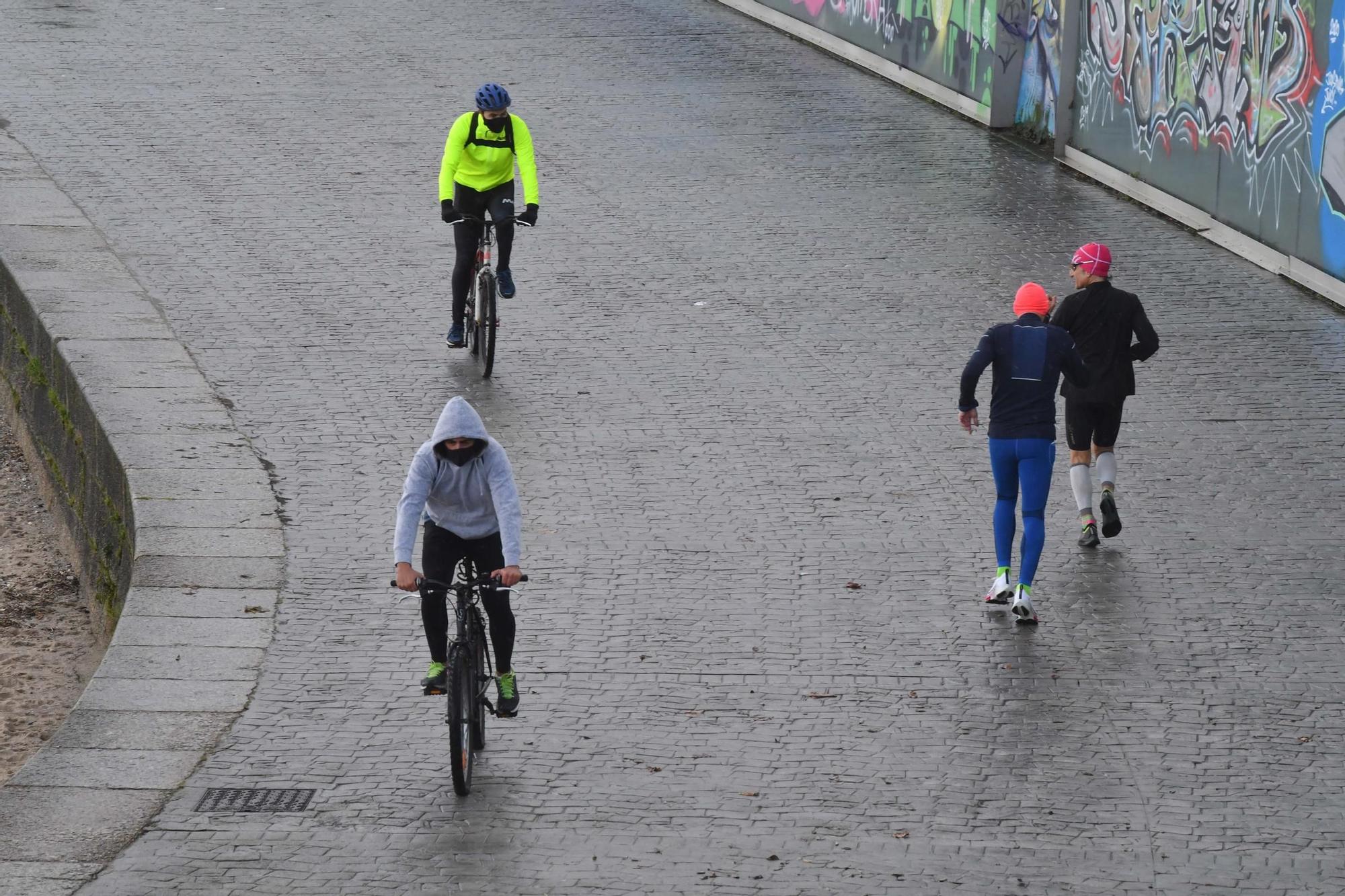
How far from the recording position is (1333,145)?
13.6 metres

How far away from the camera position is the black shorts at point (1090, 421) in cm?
977

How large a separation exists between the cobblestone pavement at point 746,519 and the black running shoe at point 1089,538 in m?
0.11

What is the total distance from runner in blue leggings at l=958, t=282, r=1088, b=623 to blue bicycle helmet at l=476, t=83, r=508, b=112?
4.31 meters

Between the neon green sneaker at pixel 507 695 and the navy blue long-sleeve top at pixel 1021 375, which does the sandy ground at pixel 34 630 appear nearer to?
the neon green sneaker at pixel 507 695

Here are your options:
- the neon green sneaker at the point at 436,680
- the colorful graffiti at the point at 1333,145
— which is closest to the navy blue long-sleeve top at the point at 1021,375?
the neon green sneaker at the point at 436,680

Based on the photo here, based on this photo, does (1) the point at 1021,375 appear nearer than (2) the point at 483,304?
Yes

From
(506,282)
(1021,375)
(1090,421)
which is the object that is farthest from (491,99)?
(1021,375)

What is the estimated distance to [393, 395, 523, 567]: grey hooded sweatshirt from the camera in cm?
704

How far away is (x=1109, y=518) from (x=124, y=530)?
5.10m

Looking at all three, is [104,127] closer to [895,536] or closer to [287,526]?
[287,526]

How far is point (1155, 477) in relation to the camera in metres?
10.5

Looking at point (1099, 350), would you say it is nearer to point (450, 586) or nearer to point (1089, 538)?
point (1089, 538)

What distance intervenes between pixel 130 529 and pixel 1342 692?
5.86 m

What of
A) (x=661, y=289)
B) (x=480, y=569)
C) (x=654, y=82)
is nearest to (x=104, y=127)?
(x=654, y=82)
